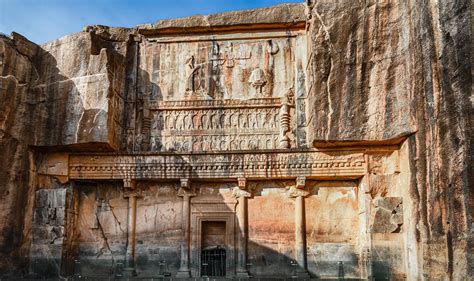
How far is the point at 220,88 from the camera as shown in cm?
1111

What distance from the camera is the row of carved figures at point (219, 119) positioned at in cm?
1087

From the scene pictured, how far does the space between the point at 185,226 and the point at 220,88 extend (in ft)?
9.91

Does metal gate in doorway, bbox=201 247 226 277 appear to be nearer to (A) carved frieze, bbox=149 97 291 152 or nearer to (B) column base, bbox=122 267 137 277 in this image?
(B) column base, bbox=122 267 137 277

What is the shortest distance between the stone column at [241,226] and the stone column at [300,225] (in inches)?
37.4

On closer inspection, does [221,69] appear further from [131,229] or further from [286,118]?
[131,229]

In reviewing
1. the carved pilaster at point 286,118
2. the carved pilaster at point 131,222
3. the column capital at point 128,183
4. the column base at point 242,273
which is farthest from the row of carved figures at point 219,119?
the column base at point 242,273

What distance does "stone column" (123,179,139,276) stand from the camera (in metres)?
10.4

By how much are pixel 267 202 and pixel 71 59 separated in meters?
→ 5.04

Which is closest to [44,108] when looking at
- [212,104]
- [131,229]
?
[131,229]

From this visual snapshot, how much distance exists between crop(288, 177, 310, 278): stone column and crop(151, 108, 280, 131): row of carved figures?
4.55 ft

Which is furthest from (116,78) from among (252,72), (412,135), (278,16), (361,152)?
(412,135)

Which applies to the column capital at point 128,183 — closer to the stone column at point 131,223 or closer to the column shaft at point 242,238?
the stone column at point 131,223

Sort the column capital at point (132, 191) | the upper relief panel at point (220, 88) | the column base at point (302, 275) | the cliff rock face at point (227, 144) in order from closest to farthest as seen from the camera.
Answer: the cliff rock face at point (227, 144) → the column base at point (302, 275) → the column capital at point (132, 191) → the upper relief panel at point (220, 88)

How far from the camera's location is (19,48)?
10.5 m
